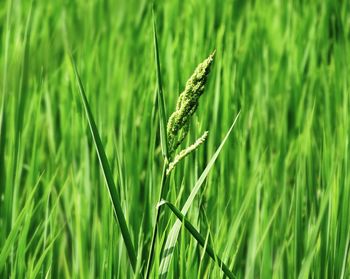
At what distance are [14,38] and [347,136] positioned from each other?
1.04 meters

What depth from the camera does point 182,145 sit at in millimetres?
1418

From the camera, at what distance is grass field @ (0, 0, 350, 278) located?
1258 millimetres

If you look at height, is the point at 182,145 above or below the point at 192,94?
below

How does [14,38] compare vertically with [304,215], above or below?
above

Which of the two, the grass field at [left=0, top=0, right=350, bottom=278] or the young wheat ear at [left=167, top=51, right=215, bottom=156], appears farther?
the grass field at [left=0, top=0, right=350, bottom=278]

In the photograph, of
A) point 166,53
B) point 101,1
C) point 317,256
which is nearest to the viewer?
point 317,256

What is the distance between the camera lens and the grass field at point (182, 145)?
4.13 ft

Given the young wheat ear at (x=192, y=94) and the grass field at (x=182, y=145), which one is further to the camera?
the grass field at (x=182, y=145)

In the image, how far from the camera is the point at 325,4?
2254 mm

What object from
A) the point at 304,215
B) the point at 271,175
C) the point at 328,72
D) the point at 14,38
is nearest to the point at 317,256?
the point at 304,215

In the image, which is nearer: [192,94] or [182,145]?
[192,94]

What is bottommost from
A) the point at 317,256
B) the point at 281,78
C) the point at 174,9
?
the point at 317,256

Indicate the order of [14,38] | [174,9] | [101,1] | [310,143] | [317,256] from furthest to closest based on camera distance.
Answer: [101,1] < [174,9] < [14,38] < [310,143] < [317,256]

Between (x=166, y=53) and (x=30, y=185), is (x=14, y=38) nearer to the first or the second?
(x=166, y=53)
